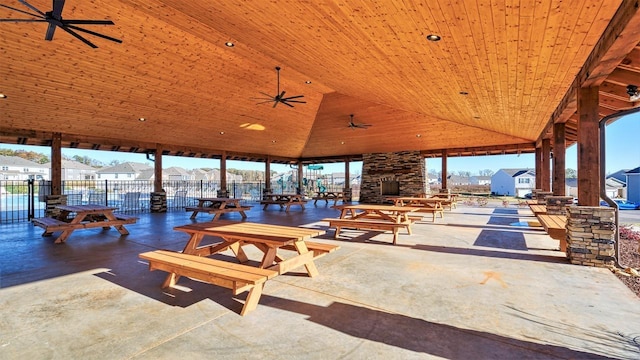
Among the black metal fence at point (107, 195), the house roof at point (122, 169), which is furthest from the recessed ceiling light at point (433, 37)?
the house roof at point (122, 169)

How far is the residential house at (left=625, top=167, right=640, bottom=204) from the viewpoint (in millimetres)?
18719

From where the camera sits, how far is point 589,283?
371 cm

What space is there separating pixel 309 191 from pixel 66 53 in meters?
18.2

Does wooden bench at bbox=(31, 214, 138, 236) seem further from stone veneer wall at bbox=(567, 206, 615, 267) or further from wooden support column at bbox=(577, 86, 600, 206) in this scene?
wooden support column at bbox=(577, 86, 600, 206)

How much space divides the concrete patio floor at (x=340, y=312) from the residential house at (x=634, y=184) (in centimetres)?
2092

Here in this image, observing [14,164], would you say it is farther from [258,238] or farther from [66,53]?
[258,238]

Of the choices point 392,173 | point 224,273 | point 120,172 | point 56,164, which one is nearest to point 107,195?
point 56,164

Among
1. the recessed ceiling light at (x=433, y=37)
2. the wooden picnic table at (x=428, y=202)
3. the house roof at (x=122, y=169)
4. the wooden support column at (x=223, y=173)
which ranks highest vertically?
the recessed ceiling light at (x=433, y=37)

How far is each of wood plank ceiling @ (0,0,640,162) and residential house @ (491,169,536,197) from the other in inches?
1019

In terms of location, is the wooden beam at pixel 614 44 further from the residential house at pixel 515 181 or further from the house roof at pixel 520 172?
the house roof at pixel 520 172

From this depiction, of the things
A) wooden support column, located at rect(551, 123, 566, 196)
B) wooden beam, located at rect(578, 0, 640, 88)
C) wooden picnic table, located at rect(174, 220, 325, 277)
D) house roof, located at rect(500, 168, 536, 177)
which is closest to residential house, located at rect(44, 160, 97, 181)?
wooden picnic table, located at rect(174, 220, 325, 277)

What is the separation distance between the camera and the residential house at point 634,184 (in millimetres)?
18719

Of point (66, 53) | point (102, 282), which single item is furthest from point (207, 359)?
point (66, 53)

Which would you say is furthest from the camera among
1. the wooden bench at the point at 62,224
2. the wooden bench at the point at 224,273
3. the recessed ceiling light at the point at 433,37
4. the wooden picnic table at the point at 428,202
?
the wooden picnic table at the point at 428,202
